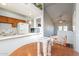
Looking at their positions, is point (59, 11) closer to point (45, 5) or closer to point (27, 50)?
point (45, 5)

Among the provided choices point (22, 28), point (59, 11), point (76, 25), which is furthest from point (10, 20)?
point (76, 25)

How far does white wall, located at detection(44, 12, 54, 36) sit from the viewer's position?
1591mm

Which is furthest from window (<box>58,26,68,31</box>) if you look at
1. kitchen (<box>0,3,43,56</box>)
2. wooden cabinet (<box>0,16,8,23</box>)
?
wooden cabinet (<box>0,16,8,23</box>)

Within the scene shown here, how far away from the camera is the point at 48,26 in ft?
5.23

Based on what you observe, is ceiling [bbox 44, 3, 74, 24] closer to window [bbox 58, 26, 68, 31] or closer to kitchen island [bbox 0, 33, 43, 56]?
window [bbox 58, 26, 68, 31]

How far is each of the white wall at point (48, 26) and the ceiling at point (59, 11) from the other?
0.06 meters

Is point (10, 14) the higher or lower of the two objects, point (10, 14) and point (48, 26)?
the higher

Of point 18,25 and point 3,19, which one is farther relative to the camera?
point 18,25

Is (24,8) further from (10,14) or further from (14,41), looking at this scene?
(14,41)

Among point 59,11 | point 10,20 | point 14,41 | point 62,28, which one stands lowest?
point 14,41

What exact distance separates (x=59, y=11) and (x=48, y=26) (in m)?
0.29

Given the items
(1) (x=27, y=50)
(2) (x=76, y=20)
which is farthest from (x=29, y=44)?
(2) (x=76, y=20)

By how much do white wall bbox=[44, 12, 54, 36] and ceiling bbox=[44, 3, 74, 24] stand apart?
6cm

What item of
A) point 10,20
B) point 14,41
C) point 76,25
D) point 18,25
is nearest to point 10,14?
point 10,20
